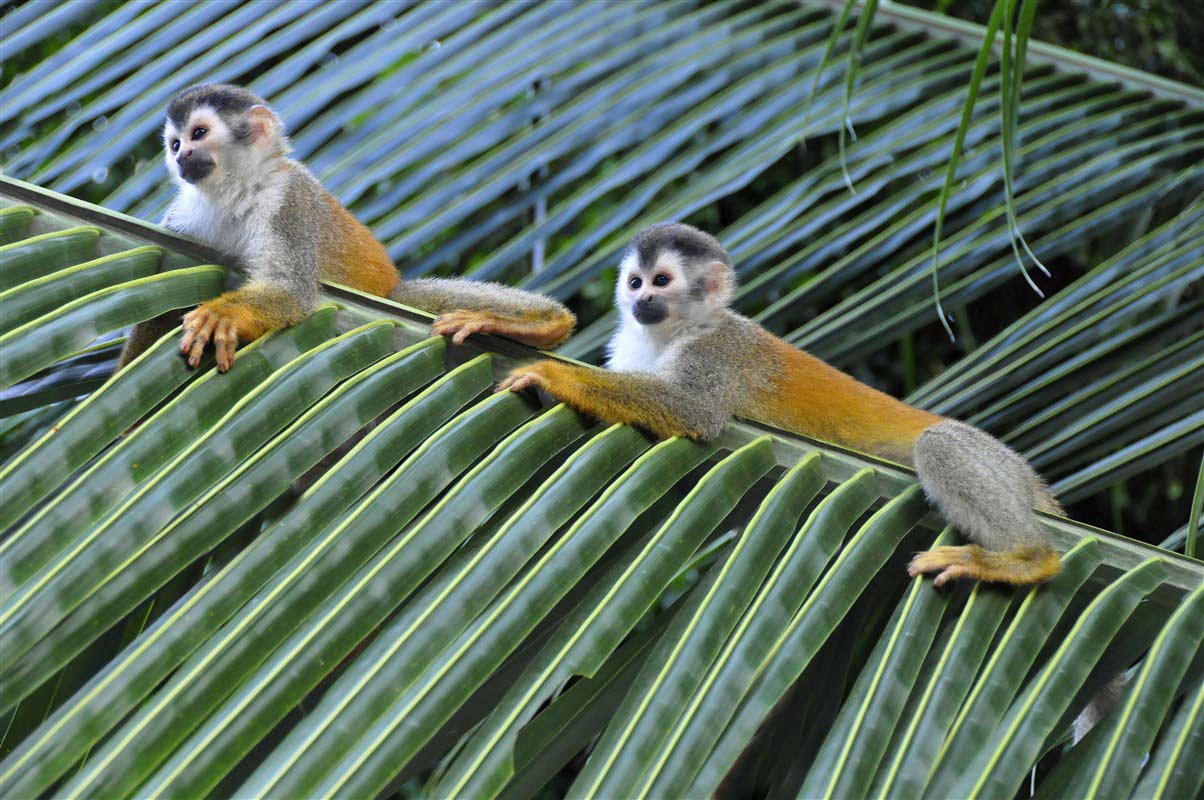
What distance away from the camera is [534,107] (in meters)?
4.08

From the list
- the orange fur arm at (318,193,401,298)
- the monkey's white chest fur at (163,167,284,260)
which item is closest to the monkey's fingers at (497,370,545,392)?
the orange fur arm at (318,193,401,298)

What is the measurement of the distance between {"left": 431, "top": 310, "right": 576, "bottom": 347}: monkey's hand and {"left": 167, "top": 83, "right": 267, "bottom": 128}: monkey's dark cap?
1025 mm

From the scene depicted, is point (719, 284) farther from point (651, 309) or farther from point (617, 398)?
point (617, 398)

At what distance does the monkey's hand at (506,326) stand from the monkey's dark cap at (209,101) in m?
1.02

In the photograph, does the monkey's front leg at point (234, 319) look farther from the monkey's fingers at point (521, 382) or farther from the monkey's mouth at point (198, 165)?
the monkey's mouth at point (198, 165)

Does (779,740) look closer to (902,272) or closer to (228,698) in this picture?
(228,698)

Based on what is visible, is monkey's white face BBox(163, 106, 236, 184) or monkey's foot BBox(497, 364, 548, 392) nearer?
monkey's foot BBox(497, 364, 548, 392)

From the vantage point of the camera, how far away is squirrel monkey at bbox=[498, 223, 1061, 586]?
2615mm

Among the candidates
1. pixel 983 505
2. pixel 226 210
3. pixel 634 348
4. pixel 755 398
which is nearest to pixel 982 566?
pixel 983 505

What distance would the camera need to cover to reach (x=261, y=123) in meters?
3.74

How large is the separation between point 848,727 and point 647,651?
0.38 metres

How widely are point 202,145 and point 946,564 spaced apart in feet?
7.78

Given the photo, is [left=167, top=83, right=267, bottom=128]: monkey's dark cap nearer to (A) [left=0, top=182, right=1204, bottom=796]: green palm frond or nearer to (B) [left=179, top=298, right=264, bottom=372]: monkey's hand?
(A) [left=0, top=182, right=1204, bottom=796]: green palm frond

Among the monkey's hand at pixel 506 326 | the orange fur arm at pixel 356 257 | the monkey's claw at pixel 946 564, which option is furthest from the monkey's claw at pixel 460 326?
the monkey's claw at pixel 946 564
